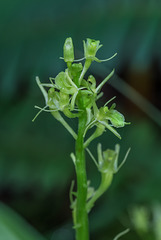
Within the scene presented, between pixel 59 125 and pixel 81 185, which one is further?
pixel 59 125

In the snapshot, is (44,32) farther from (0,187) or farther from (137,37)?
(0,187)

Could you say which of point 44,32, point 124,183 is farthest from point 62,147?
point 44,32

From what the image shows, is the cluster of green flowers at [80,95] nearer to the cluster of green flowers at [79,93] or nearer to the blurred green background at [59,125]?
the cluster of green flowers at [79,93]

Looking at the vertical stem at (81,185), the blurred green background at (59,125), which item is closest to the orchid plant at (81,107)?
the vertical stem at (81,185)

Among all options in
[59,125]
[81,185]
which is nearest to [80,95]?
[81,185]

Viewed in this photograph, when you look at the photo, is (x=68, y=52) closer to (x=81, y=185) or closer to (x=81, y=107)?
(x=81, y=107)

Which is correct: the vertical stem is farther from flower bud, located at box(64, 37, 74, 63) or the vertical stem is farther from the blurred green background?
the blurred green background

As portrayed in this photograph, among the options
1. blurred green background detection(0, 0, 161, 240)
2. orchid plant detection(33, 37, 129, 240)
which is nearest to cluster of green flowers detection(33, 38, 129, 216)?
orchid plant detection(33, 37, 129, 240)
